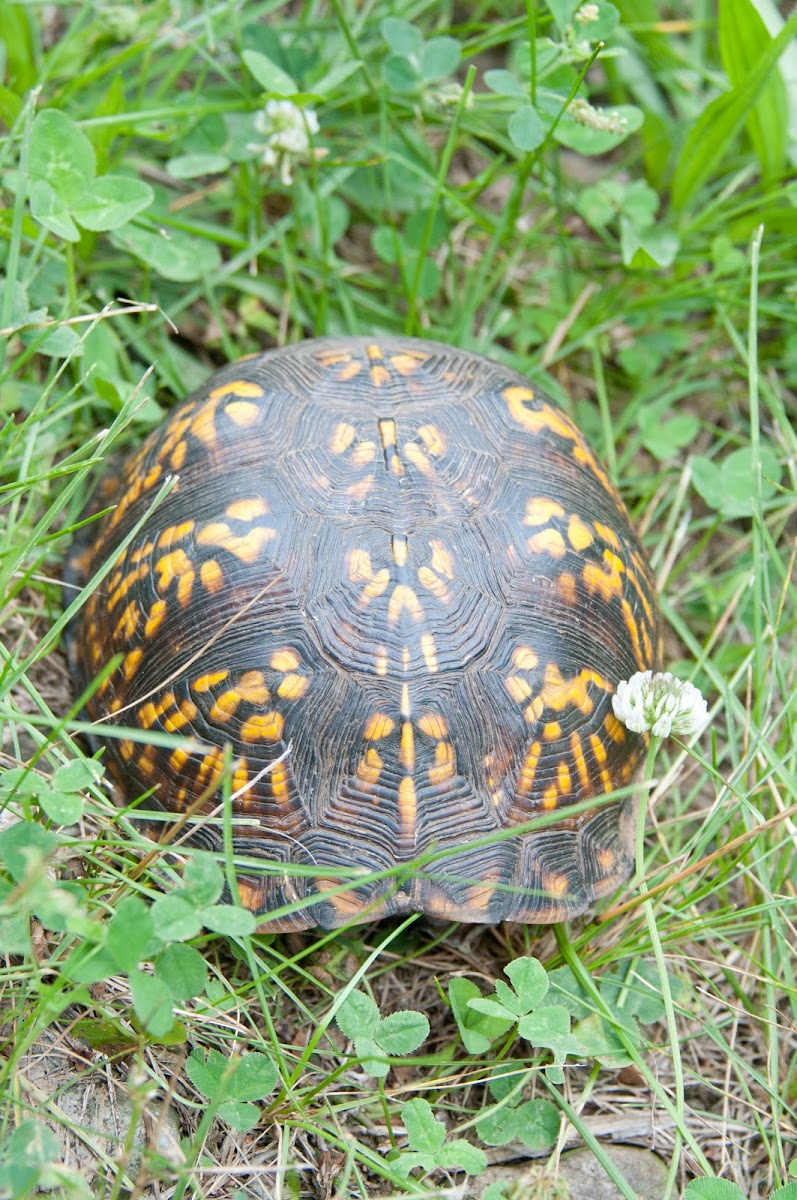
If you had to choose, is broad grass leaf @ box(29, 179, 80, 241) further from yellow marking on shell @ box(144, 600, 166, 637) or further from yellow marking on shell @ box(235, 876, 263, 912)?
yellow marking on shell @ box(235, 876, 263, 912)

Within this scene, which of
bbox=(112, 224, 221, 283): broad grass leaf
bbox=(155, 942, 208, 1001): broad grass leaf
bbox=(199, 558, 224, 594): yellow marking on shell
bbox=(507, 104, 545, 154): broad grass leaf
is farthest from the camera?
bbox=(112, 224, 221, 283): broad grass leaf

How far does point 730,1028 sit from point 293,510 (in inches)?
60.9

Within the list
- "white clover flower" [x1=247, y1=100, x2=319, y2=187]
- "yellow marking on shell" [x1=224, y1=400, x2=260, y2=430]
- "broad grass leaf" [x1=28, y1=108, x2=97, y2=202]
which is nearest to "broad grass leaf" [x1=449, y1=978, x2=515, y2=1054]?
"yellow marking on shell" [x1=224, y1=400, x2=260, y2=430]

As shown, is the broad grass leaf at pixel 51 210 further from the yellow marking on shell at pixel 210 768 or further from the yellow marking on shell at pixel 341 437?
the yellow marking on shell at pixel 210 768

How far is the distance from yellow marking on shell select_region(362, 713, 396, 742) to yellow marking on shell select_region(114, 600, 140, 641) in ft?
1.93

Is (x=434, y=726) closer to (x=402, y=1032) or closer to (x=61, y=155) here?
(x=402, y=1032)

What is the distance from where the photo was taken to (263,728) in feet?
6.66

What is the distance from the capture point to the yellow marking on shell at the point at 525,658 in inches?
80.9

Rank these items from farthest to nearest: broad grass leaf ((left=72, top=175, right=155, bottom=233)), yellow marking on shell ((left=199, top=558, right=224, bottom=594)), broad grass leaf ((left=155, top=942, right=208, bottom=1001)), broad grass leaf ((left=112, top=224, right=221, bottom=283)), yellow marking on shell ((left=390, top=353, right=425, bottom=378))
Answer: broad grass leaf ((left=112, top=224, right=221, bottom=283)) → broad grass leaf ((left=72, top=175, right=155, bottom=233)) → yellow marking on shell ((left=390, top=353, right=425, bottom=378)) → yellow marking on shell ((left=199, top=558, right=224, bottom=594)) → broad grass leaf ((left=155, top=942, right=208, bottom=1001))

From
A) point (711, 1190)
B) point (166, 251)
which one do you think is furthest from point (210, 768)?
point (166, 251)

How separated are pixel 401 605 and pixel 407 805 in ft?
1.25

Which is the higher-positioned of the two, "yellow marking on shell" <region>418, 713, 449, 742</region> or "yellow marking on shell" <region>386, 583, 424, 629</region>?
"yellow marking on shell" <region>386, 583, 424, 629</region>

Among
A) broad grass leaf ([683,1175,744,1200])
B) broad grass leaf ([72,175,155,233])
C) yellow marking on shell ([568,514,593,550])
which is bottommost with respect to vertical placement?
broad grass leaf ([683,1175,744,1200])

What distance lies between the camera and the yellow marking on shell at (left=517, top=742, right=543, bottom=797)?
2.08m
